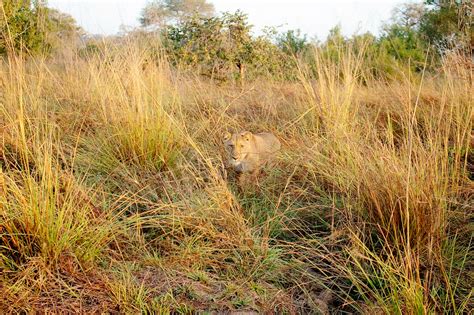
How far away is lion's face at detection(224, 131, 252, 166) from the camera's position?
10.3 ft

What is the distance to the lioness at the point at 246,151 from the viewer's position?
3.16 metres

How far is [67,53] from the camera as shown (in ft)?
17.9

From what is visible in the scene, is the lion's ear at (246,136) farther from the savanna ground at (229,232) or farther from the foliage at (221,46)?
the foliage at (221,46)

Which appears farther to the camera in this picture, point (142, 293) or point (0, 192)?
point (0, 192)

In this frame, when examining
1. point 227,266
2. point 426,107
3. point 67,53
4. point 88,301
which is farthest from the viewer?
point 67,53

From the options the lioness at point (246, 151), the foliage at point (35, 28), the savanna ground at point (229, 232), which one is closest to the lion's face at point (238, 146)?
the lioness at point (246, 151)

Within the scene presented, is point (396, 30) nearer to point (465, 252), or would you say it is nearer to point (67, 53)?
point (67, 53)

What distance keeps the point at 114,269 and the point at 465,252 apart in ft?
5.53

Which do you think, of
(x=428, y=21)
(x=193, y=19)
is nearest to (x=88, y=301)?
(x=193, y=19)

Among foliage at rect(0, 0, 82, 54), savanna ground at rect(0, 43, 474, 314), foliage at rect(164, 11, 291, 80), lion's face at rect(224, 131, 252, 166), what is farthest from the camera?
foliage at rect(164, 11, 291, 80)

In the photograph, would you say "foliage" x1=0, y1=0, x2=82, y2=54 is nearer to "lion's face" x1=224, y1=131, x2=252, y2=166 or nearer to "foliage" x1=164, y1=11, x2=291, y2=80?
"foliage" x1=164, y1=11, x2=291, y2=80

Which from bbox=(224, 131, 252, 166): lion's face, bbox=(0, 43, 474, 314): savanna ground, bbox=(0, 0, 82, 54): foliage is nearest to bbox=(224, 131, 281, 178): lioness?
bbox=(224, 131, 252, 166): lion's face

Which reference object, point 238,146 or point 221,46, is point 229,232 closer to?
point 238,146

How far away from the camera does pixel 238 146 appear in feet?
10.3
